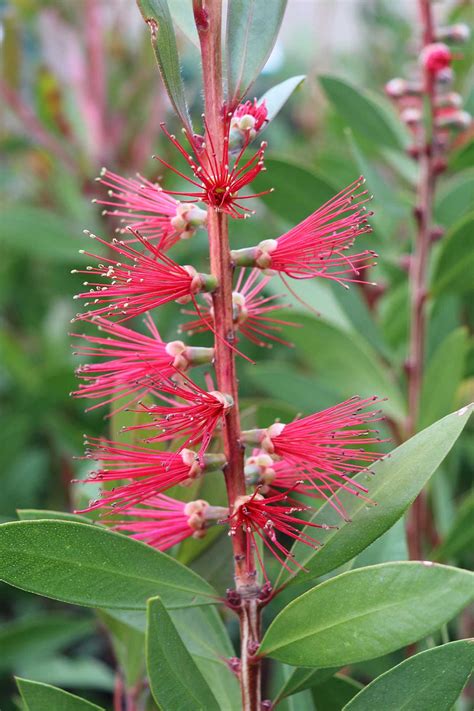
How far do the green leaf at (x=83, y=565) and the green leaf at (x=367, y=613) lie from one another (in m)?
0.12

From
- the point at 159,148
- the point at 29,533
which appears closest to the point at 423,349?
the point at 29,533

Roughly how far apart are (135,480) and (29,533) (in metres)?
0.15

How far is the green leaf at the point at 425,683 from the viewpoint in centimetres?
74

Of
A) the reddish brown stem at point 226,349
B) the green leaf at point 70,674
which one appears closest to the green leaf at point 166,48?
the reddish brown stem at point 226,349

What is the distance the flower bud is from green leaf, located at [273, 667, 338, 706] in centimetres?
94

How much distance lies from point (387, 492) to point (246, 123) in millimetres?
385

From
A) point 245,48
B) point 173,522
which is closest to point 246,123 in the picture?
point 245,48

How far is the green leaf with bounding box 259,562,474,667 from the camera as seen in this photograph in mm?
683

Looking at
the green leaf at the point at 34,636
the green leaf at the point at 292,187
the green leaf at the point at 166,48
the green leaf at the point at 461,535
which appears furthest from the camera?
the green leaf at the point at 34,636

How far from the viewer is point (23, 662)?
1.62 m

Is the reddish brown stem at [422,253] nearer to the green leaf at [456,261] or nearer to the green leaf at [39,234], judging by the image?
the green leaf at [456,261]

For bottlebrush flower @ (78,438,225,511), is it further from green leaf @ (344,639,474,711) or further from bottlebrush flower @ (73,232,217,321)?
green leaf @ (344,639,474,711)

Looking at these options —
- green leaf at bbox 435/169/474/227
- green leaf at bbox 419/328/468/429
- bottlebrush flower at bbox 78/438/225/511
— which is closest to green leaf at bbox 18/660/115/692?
green leaf at bbox 419/328/468/429

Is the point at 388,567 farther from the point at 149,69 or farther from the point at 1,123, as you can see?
the point at 1,123
